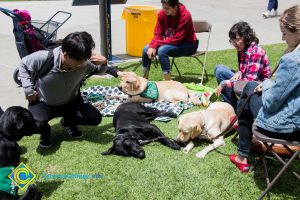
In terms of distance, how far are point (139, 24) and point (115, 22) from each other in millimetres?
4200

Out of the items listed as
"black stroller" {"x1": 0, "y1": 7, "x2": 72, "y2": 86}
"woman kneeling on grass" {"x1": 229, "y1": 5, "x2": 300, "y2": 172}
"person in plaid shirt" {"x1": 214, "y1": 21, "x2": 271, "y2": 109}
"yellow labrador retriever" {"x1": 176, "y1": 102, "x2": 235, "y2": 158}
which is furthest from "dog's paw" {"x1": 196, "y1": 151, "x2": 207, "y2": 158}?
"black stroller" {"x1": 0, "y1": 7, "x2": 72, "y2": 86}

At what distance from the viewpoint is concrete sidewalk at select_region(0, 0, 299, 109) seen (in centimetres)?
699

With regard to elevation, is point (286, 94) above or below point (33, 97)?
above

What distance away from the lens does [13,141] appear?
329 cm

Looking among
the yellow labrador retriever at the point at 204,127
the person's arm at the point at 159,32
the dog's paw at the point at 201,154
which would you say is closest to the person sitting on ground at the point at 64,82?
the yellow labrador retriever at the point at 204,127

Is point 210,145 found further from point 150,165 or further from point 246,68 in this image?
point 246,68

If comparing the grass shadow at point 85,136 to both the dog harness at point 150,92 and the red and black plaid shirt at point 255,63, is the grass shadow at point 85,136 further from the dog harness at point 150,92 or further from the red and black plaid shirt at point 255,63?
the red and black plaid shirt at point 255,63

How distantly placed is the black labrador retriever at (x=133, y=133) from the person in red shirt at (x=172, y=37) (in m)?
1.57

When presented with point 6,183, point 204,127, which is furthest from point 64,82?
point 204,127

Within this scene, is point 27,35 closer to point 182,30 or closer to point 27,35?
point 27,35

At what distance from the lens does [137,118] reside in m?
4.54

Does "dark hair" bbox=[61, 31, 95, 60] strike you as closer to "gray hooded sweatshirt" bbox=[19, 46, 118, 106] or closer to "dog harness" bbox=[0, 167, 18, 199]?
"gray hooded sweatshirt" bbox=[19, 46, 118, 106]

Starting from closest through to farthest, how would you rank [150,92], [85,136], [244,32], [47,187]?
[47,187], [244,32], [85,136], [150,92]

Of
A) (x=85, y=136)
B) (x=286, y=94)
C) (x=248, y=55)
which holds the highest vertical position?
(x=286, y=94)
